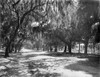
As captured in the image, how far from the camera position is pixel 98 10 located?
1124cm

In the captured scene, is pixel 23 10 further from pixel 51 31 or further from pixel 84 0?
pixel 51 31

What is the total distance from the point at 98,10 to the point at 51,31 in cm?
1466

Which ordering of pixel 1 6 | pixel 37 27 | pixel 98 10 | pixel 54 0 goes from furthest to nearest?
pixel 37 27, pixel 1 6, pixel 98 10, pixel 54 0

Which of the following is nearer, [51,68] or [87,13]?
[51,68]

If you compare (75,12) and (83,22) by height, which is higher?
(75,12)

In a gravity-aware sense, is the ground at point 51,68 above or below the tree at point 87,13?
below

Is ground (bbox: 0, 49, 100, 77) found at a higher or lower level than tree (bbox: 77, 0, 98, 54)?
lower

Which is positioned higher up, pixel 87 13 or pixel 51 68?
pixel 87 13

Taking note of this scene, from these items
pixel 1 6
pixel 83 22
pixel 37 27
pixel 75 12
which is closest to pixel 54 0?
pixel 75 12

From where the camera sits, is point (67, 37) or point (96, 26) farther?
point (67, 37)

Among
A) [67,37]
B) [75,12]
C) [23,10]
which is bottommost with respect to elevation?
[67,37]

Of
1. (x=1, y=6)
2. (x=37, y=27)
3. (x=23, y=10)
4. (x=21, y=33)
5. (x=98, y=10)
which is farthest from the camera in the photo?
(x=21, y=33)

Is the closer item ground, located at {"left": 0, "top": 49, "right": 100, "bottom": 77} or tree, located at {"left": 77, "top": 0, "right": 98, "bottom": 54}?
ground, located at {"left": 0, "top": 49, "right": 100, "bottom": 77}

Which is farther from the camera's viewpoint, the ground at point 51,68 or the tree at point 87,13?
the tree at point 87,13
